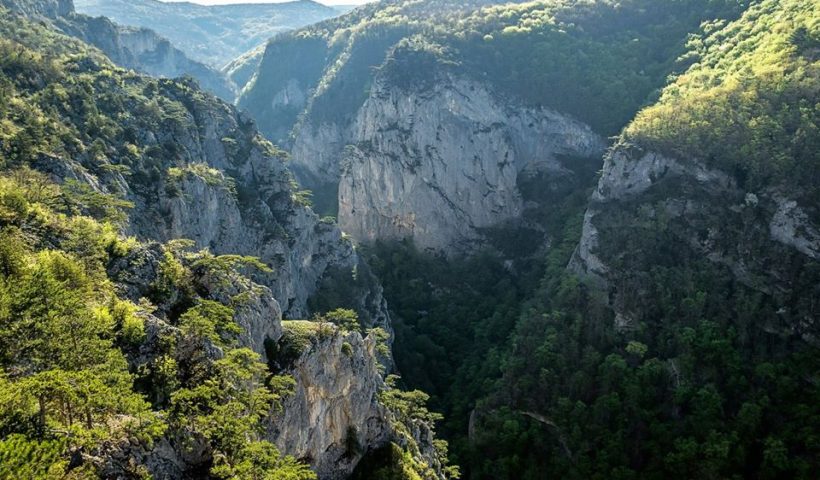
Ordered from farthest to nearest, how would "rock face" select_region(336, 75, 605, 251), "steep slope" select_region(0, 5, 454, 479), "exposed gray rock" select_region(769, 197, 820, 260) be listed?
"rock face" select_region(336, 75, 605, 251) < "exposed gray rock" select_region(769, 197, 820, 260) < "steep slope" select_region(0, 5, 454, 479)

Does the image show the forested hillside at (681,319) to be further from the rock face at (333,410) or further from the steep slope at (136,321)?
the rock face at (333,410)

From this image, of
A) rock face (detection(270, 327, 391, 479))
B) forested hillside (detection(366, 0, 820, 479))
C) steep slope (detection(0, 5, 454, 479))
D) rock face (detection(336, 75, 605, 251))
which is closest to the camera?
steep slope (detection(0, 5, 454, 479))

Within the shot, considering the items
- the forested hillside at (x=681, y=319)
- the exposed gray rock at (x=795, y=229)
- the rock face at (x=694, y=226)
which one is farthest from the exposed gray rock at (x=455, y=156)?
the exposed gray rock at (x=795, y=229)

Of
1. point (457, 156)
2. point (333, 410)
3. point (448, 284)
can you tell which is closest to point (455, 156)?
point (457, 156)

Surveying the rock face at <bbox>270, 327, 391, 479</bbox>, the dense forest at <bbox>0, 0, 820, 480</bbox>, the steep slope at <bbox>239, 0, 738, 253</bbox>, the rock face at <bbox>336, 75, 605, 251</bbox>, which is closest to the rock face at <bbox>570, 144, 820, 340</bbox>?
the dense forest at <bbox>0, 0, 820, 480</bbox>

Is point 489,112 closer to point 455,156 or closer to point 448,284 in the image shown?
point 455,156

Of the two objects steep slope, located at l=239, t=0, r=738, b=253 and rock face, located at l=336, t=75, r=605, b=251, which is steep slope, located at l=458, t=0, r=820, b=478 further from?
rock face, located at l=336, t=75, r=605, b=251
